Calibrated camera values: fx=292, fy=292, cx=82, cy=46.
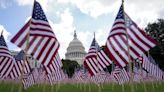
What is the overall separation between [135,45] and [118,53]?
850 millimetres

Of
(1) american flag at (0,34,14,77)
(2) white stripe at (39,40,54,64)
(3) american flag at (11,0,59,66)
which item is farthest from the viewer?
(1) american flag at (0,34,14,77)

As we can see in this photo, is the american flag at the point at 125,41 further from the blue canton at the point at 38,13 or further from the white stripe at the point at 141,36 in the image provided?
the blue canton at the point at 38,13

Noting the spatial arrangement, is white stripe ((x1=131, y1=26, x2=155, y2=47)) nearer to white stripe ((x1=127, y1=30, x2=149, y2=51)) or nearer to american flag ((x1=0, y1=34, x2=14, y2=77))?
white stripe ((x1=127, y1=30, x2=149, y2=51))

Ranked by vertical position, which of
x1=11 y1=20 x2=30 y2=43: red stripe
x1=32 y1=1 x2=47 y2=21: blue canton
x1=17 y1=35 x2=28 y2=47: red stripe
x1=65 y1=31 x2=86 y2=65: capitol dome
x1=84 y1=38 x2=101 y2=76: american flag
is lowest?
x1=84 y1=38 x2=101 y2=76: american flag

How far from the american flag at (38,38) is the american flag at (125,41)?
2510 millimetres

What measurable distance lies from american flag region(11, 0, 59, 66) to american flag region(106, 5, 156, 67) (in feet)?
8.23

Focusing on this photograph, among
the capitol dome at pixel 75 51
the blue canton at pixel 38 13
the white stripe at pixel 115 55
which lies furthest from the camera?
the capitol dome at pixel 75 51

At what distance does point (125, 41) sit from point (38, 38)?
11.7ft

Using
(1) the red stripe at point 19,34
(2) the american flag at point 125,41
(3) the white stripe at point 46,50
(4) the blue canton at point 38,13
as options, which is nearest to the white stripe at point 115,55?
(2) the american flag at point 125,41

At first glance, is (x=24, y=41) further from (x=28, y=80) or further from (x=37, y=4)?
(x=28, y=80)

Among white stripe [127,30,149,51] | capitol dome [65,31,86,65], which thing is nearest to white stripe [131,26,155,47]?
white stripe [127,30,149,51]

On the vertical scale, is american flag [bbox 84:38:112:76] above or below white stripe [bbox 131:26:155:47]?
below

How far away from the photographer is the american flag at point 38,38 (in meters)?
10.8

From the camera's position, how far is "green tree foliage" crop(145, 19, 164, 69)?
67.7 meters
